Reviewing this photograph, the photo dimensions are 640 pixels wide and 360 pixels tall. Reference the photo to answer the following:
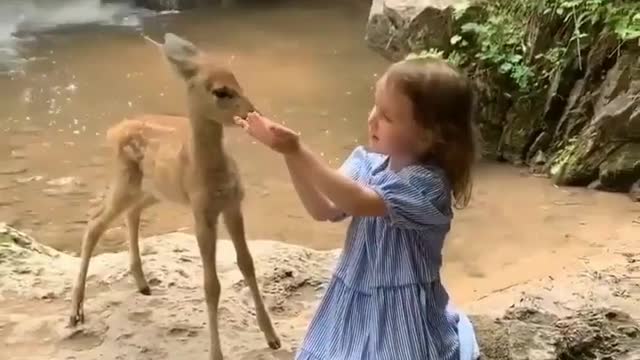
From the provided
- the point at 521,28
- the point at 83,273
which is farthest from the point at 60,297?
the point at 521,28

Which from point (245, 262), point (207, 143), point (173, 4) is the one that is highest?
point (207, 143)

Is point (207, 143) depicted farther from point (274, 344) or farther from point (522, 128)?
point (522, 128)

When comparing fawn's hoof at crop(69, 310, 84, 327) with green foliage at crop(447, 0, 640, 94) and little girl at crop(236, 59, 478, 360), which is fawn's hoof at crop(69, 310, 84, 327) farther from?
green foliage at crop(447, 0, 640, 94)

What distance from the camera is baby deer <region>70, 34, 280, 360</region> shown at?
267cm

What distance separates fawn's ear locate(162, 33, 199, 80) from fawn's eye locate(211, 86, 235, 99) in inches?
3.6

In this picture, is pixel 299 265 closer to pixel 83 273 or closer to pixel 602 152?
pixel 83 273

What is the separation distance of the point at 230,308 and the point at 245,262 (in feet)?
1.37

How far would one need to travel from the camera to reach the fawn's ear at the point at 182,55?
2.67 meters

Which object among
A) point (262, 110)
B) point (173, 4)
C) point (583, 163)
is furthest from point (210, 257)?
point (173, 4)

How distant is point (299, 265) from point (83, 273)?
0.89 m

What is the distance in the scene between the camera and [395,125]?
229cm

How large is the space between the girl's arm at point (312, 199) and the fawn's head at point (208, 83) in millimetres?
352

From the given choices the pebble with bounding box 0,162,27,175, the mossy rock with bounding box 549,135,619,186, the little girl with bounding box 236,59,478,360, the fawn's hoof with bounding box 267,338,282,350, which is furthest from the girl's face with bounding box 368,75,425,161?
the pebble with bounding box 0,162,27,175

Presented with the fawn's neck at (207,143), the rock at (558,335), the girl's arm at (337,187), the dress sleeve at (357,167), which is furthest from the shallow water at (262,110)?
the rock at (558,335)
